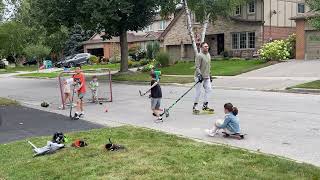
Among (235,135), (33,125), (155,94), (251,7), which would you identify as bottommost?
(33,125)

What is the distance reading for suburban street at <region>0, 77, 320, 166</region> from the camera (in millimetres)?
9320

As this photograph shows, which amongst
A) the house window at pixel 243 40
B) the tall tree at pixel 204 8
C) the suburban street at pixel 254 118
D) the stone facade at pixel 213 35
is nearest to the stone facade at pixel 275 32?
the stone facade at pixel 213 35

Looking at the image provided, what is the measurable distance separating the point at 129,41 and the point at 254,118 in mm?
51125

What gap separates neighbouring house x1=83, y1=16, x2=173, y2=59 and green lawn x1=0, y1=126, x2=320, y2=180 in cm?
4783

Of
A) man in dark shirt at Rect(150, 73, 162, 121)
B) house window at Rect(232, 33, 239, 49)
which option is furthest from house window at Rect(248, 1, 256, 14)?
man in dark shirt at Rect(150, 73, 162, 121)

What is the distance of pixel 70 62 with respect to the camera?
201ft

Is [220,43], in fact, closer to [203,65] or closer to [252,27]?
[252,27]

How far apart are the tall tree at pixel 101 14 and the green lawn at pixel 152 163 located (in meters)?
21.1

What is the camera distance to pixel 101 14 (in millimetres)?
30078

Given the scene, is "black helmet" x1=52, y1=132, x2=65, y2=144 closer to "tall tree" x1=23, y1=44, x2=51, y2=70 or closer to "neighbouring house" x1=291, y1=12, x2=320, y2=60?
"neighbouring house" x1=291, y1=12, x2=320, y2=60

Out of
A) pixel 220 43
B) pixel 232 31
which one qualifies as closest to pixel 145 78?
pixel 232 31

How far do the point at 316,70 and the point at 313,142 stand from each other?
21.2 m

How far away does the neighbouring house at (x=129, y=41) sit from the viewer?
60.4m

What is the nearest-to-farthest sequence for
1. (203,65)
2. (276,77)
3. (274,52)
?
(203,65) < (276,77) < (274,52)
